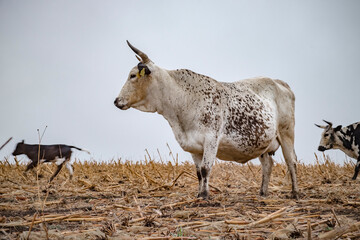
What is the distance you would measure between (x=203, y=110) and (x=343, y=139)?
9.39m

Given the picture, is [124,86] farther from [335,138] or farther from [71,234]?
[335,138]

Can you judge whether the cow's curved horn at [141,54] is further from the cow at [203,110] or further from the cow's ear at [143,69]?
the cow's ear at [143,69]

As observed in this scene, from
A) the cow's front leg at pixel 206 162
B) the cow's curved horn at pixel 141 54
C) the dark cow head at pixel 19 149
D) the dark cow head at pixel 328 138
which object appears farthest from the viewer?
the dark cow head at pixel 328 138

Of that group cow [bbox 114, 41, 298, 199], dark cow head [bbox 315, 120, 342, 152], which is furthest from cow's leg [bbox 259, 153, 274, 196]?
dark cow head [bbox 315, 120, 342, 152]

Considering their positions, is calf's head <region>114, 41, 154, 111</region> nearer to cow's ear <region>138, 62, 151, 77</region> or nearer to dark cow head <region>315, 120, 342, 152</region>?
cow's ear <region>138, 62, 151, 77</region>

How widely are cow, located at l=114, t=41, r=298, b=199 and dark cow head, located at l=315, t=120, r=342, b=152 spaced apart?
778cm

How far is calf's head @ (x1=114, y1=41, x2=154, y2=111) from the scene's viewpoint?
5.53 metres

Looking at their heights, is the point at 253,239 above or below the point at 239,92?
below

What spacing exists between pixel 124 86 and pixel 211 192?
238cm

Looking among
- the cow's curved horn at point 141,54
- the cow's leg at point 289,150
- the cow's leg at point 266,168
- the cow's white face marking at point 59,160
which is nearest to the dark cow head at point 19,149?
the cow's white face marking at point 59,160

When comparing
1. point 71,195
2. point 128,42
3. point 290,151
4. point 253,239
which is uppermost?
point 128,42

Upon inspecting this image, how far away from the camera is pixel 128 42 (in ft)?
18.0

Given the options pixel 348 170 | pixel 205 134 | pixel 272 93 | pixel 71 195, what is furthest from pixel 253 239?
pixel 348 170

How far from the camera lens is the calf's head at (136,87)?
5.53 meters
